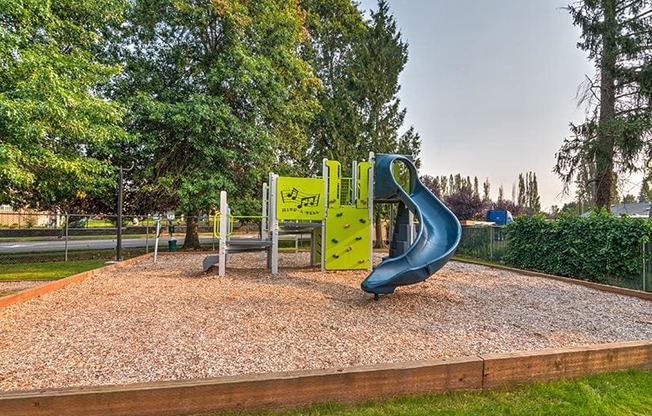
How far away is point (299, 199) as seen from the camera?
892 centimetres

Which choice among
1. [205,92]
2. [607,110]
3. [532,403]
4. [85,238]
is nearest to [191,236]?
[205,92]

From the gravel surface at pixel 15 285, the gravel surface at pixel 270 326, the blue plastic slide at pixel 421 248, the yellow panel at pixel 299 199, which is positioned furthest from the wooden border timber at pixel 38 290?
the blue plastic slide at pixel 421 248

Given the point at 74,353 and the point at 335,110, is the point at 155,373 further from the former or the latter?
the point at 335,110

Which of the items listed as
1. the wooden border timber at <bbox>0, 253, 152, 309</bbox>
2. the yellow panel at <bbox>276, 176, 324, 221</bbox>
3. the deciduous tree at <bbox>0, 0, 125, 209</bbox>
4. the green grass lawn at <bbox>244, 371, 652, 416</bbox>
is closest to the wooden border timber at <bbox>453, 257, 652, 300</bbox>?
the green grass lawn at <bbox>244, 371, 652, 416</bbox>

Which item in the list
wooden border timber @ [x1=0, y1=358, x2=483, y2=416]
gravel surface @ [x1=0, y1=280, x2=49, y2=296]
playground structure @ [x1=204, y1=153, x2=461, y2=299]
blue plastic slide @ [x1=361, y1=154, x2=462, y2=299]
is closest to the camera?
wooden border timber @ [x1=0, y1=358, x2=483, y2=416]

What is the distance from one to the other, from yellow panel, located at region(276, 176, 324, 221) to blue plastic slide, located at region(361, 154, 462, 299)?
201 centimetres

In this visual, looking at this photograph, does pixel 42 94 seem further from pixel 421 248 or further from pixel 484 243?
pixel 484 243

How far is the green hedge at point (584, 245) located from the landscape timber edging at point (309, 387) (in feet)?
18.0

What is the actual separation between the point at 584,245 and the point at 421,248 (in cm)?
505

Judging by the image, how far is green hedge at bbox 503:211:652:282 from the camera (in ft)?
24.3

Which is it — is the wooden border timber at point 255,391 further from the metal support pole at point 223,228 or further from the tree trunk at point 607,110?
the tree trunk at point 607,110

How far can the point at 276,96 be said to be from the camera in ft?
A: 47.3

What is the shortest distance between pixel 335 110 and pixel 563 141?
31.3 feet

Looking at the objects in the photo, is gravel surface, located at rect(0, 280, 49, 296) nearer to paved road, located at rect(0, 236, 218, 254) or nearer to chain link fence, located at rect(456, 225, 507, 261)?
paved road, located at rect(0, 236, 218, 254)
